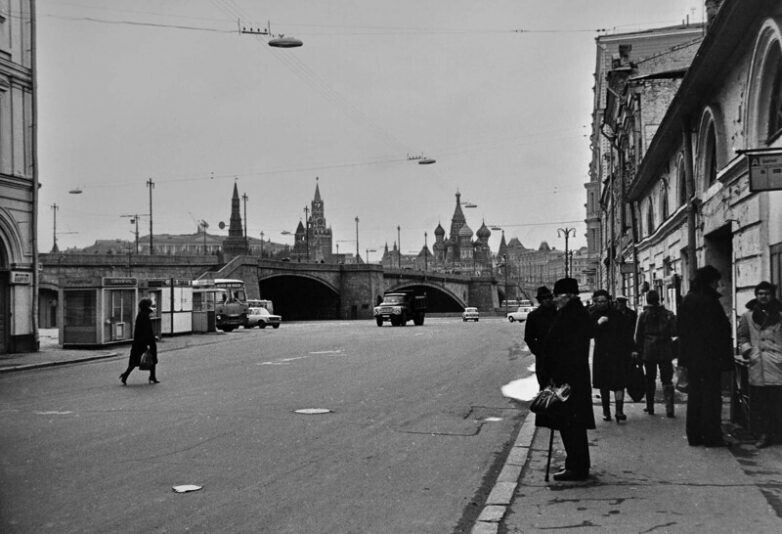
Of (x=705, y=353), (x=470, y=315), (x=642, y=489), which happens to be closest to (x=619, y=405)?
(x=705, y=353)

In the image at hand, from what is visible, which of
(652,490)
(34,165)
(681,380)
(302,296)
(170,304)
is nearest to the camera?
(652,490)

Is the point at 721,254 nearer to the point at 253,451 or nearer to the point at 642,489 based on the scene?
the point at 642,489

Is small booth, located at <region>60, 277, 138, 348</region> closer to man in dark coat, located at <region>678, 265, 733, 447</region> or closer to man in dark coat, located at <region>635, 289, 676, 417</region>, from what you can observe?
man in dark coat, located at <region>635, 289, 676, 417</region>

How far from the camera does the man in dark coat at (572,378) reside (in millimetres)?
7227

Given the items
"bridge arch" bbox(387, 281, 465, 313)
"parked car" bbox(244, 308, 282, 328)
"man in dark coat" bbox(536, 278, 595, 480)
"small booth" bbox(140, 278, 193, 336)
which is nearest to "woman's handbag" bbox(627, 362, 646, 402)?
"man in dark coat" bbox(536, 278, 595, 480)

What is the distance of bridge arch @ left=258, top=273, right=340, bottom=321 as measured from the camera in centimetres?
8462

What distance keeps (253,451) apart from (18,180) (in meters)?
19.8

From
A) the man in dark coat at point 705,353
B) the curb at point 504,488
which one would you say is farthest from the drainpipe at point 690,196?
the man in dark coat at point 705,353

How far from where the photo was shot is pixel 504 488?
693 centimetres

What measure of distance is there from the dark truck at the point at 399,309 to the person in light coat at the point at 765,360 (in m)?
42.2

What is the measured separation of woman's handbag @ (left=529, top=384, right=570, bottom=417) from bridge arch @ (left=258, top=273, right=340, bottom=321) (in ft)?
242

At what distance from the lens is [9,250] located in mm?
24844

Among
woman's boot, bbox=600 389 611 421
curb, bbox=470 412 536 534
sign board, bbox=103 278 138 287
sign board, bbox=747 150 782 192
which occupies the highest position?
sign board, bbox=747 150 782 192

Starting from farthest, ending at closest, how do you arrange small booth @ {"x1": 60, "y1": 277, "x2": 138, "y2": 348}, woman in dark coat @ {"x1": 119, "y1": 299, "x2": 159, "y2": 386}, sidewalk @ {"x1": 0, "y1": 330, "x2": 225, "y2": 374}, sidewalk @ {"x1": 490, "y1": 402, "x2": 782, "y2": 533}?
small booth @ {"x1": 60, "y1": 277, "x2": 138, "y2": 348}, sidewalk @ {"x1": 0, "y1": 330, "x2": 225, "y2": 374}, woman in dark coat @ {"x1": 119, "y1": 299, "x2": 159, "y2": 386}, sidewalk @ {"x1": 490, "y1": 402, "x2": 782, "y2": 533}
